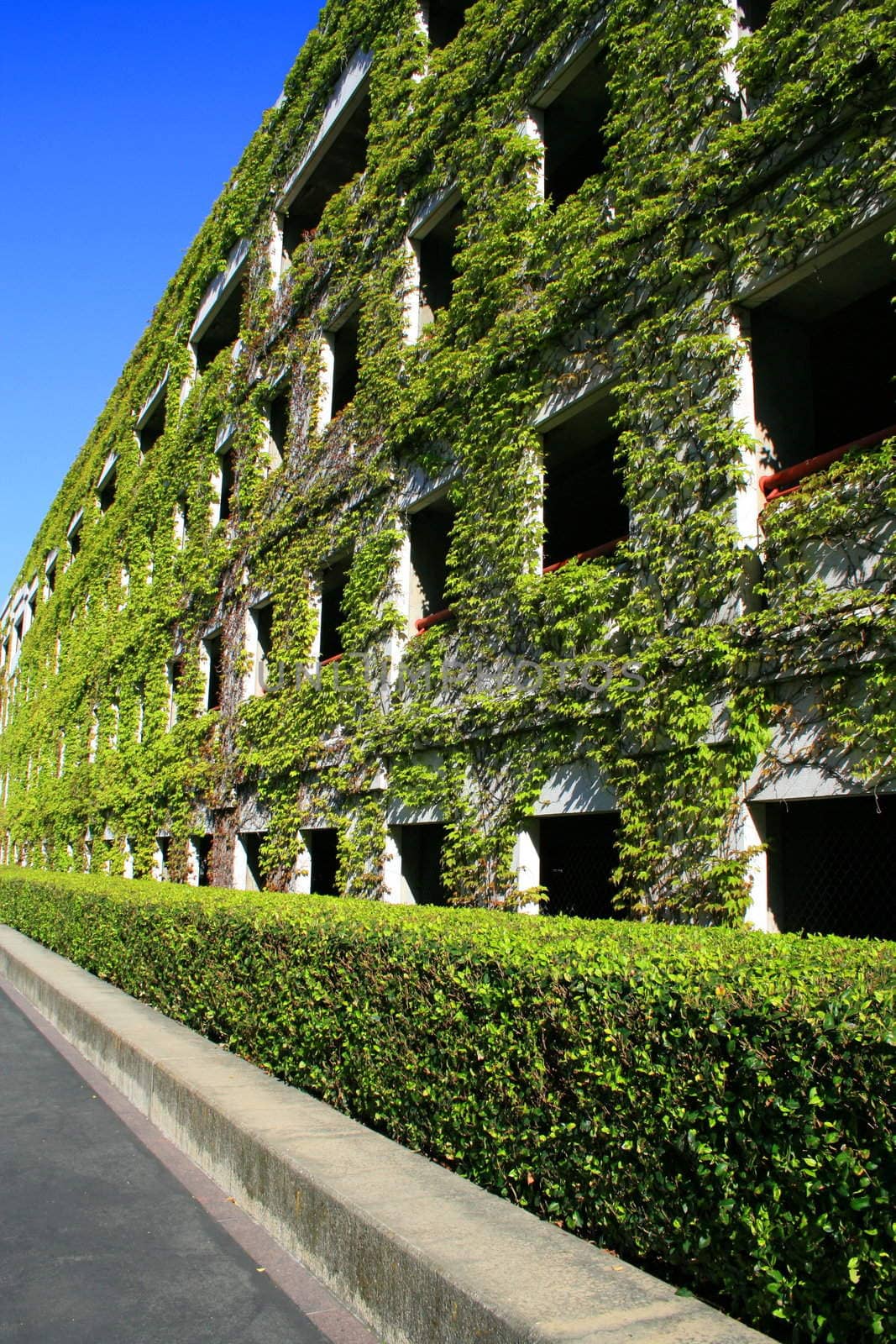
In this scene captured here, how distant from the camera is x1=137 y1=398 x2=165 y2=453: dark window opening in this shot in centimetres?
2777

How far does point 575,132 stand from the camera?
459 inches

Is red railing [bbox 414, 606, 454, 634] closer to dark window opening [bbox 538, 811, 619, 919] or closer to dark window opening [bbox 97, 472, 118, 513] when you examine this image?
dark window opening [bbox 538, 811, 619, 919]

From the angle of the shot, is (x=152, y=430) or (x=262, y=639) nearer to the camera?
(x=262, y=639)

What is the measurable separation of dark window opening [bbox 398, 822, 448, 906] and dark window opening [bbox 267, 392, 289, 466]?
8378mm

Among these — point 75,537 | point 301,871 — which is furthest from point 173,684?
point 75,537

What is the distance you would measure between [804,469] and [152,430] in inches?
968

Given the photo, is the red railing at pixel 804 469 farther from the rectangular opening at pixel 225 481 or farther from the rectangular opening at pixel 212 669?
the rectangular opening at pixel 225 481

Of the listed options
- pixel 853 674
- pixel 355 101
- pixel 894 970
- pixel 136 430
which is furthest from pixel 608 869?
pixel 136 430

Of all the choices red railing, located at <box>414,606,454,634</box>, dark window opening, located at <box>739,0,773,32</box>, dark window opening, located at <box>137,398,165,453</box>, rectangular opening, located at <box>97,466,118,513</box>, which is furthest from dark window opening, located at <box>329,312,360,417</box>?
rectangular opening, located at <box>97,466,118,513</box>

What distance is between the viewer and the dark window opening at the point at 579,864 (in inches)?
425

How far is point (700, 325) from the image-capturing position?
8.31 metres

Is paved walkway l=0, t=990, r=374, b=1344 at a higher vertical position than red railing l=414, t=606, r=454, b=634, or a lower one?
lower

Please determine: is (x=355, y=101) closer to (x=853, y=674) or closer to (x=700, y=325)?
(x=700, y=325)

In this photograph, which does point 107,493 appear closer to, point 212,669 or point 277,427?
point 212,669
